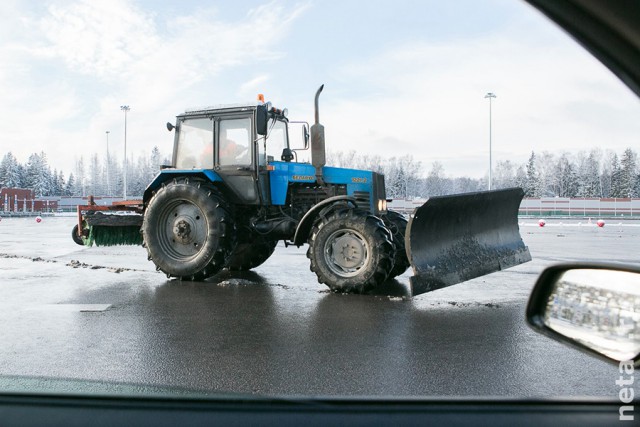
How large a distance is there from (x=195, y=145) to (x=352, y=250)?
11.5ft

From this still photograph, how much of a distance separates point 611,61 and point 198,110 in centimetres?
779

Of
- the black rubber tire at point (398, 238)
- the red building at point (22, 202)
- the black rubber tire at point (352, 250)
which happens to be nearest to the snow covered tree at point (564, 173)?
the black rubber tire at point (352, 250)

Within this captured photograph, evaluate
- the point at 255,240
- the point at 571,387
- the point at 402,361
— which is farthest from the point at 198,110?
the point at 571,387

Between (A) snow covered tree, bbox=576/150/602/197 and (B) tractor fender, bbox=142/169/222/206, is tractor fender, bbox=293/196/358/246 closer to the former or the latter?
(B) tractor fender, bbox=142/169/222/206

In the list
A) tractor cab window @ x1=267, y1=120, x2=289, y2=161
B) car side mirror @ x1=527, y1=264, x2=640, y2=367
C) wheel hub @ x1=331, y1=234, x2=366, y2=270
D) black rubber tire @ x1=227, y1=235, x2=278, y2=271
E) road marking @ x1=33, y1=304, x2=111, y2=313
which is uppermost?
tractor cab window @ x1=267, y1=120, x2=289, y2=161

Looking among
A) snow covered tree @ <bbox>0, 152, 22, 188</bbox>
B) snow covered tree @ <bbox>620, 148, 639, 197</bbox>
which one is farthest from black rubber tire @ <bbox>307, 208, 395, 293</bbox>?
snow covered tree @ <bbox>0, 152, 22, 188</bbox>

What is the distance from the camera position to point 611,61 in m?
1.33

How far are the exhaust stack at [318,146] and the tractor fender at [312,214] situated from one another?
69cm

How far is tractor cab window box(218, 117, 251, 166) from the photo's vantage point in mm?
8180

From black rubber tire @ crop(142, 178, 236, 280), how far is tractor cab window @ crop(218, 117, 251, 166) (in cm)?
57

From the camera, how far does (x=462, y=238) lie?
6.96 m

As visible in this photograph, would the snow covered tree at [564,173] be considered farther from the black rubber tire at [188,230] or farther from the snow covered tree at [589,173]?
the black rubber tire at [188,230]

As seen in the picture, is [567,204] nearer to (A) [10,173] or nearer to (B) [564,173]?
(B) [564,173]

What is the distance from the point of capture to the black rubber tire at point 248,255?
30.3 feet
